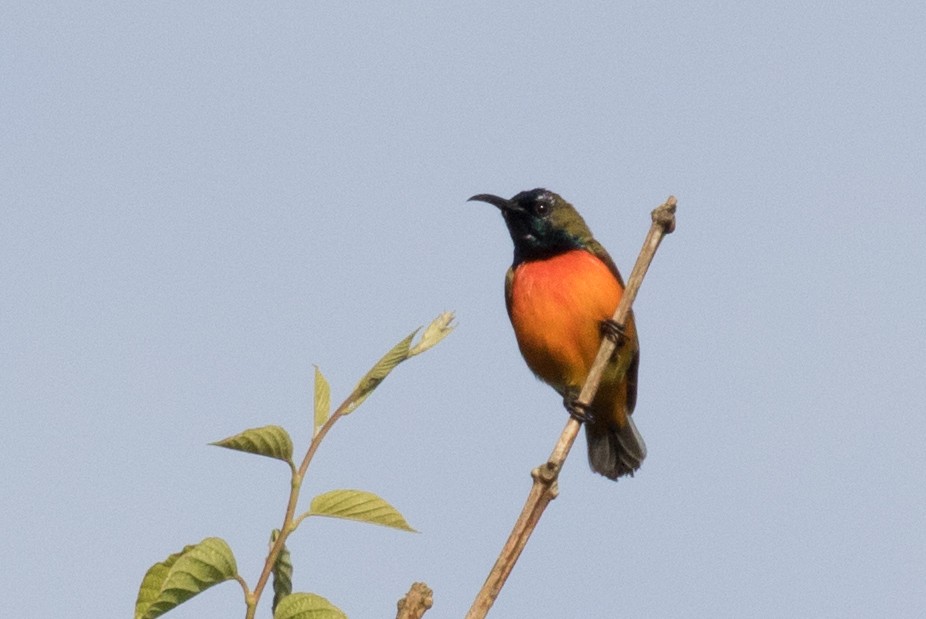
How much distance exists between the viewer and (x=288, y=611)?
6.09 ft

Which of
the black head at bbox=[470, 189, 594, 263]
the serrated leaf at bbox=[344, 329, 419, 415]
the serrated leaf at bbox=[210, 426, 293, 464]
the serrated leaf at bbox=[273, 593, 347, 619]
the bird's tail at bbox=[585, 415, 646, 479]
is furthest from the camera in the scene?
the bird's tail at bbox=[585, 415, 646, 479]

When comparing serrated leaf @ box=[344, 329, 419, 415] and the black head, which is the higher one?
the black head

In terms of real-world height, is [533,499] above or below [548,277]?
below

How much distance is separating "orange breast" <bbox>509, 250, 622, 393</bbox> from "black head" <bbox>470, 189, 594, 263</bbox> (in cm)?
24

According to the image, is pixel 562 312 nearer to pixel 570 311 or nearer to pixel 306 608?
pixel 570 311

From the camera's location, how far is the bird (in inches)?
299

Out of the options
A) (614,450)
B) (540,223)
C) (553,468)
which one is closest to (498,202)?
(540,223)

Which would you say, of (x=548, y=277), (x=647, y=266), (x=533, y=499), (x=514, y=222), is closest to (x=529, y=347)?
(x=548, y=277)

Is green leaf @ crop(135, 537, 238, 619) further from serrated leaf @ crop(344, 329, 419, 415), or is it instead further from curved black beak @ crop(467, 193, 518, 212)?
curved black beak @ crop(467, 193, 518, 212)

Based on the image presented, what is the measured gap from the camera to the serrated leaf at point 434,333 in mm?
2219

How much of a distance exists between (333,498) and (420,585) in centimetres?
25

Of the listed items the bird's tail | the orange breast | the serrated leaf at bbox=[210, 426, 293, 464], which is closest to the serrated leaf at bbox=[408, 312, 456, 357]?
the serrated leaf at bbox=[210, 426, 293, 464]

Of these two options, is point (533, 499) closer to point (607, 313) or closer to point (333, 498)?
point (333, 498)

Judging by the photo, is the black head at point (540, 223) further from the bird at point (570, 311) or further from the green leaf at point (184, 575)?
the green leaf at point (184, 575)
